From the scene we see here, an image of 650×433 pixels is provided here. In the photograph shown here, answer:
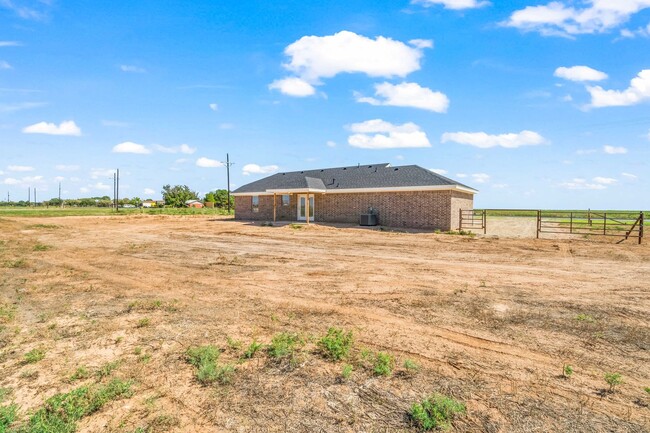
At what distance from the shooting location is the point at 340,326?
19.6ft

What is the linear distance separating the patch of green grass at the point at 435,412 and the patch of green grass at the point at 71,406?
3075 millimetres

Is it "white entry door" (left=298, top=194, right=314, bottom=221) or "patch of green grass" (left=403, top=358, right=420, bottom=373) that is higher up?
"white entry door" (left=298, top=194, right=314, bottom=221)

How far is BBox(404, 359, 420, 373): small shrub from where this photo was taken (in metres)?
4.45

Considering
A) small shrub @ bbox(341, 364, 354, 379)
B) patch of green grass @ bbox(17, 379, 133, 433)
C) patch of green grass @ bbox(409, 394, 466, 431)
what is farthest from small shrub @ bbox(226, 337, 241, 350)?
patch of green grass @ bbox(409, 394, 466, 431)

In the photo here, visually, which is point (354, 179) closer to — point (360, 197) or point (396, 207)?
point (360, 197)

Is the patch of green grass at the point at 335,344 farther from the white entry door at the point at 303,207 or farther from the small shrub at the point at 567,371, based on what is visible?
the white entry door at the point at 303,207

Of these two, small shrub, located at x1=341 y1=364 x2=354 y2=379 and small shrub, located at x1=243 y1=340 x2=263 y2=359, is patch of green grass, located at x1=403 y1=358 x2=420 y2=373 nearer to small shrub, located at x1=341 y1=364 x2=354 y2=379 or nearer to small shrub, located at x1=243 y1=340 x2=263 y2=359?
small shrub, located at x1=341 y1=364 x2=354 y2=379

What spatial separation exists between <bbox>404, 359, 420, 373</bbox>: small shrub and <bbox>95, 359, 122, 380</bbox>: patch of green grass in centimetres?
367

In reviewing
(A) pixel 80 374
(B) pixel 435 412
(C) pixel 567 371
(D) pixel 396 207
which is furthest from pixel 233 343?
(D) pixel 396 207

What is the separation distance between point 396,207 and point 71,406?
23.1 metres

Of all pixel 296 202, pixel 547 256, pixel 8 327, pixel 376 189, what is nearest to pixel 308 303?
pixel 8 327

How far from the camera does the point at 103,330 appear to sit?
5.81 meters

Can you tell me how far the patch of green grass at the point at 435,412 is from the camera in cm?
337

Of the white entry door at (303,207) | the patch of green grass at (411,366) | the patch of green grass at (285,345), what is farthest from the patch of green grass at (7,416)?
the white entry door at (303,207)
